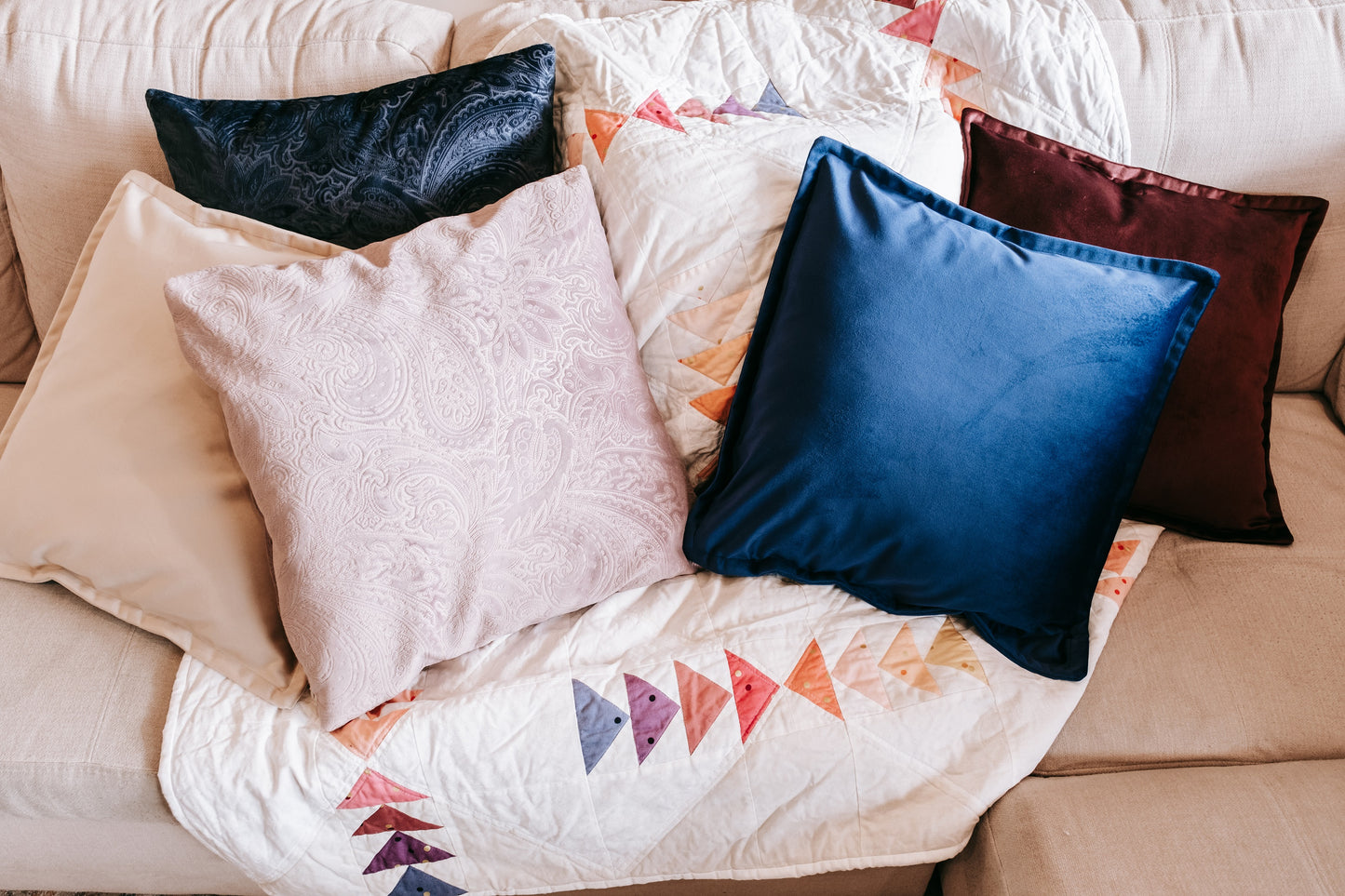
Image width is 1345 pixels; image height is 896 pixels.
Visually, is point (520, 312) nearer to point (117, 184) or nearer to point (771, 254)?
point (771, 254)

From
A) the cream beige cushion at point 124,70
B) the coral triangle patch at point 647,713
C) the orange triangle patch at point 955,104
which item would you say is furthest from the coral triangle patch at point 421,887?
the orange triangle patch at point 955,104

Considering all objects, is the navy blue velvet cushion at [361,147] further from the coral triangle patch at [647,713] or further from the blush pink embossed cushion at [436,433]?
the coral triangle patch at [647,713]

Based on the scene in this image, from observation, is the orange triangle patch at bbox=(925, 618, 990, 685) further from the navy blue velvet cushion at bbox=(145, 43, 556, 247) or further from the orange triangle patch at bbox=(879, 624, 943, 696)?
the navy blue velvet cushion at bbox=(145, 43, 556, 247)

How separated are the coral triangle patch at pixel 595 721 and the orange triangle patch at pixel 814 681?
0.18m

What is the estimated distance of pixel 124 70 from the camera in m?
1.11

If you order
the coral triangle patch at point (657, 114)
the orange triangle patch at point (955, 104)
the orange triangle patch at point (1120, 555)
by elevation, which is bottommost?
the orange triangle patch at point (1120, 555)

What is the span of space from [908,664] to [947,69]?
2.50ft

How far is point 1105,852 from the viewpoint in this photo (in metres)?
0.82

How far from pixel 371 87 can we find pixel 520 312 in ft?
1.53

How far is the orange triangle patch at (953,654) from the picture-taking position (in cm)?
93

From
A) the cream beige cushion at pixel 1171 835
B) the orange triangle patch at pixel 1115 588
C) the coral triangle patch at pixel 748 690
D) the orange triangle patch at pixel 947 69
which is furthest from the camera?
the orange triangle patch at pixel 947 69

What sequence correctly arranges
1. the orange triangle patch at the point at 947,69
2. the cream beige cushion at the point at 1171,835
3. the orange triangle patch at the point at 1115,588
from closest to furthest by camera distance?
the cream beige cushion at the point at 1171,835 < the orange triangle patch at the point at 1115,588 < the orange triangle patch at the point at 947,69

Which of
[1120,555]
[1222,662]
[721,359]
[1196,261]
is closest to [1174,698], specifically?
[1222,662]

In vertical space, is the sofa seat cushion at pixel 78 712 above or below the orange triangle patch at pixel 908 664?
below
